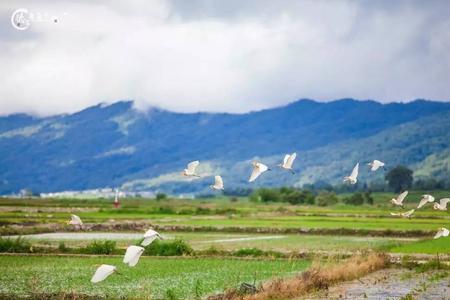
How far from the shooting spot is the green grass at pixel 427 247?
3647cm

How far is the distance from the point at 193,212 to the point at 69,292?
57.0m

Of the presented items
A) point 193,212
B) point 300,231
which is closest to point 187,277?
point 300,231

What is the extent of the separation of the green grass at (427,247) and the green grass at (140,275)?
7.27 m

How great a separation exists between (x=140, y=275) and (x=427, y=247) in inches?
720

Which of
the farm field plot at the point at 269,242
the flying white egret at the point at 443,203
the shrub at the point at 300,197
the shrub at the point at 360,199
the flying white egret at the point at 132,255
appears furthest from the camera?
the shrub at the point at 300,197

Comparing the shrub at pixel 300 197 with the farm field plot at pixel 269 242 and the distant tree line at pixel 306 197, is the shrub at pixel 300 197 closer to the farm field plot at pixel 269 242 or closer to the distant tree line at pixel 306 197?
the distant tree line at pixel 306 197

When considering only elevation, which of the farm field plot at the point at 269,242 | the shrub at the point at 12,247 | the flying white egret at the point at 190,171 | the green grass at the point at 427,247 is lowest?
the green grass at the point at 427,247

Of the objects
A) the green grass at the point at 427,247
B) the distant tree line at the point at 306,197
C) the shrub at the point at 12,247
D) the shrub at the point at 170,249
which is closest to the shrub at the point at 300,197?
the distant tree line at the point at 306,197

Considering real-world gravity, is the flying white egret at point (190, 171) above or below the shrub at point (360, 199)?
above

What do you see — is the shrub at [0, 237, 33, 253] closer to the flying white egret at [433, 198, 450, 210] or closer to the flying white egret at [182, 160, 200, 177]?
the flying white egret at [182, 160, 200, 177]

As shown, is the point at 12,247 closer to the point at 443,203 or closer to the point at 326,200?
the point at 443,203

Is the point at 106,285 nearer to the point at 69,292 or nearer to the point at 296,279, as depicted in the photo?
the point at 69,292

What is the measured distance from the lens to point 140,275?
82.8ft

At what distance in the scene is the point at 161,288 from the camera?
2180 centimetres
